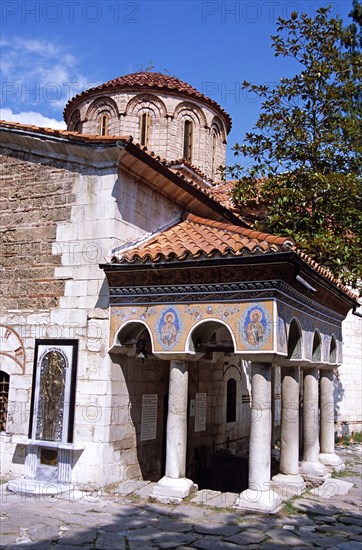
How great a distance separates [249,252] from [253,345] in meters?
1.10

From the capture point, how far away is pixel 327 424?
31.8ft

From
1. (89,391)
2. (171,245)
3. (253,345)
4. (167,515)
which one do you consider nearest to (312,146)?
(171,245)

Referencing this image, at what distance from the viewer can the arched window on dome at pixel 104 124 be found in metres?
14.7

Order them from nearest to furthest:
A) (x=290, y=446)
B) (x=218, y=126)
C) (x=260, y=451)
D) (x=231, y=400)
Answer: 1. (x=260, y=451)
2. (x=290, y=446)
3. (x=231, y=400)
4. (x=218, y=126)

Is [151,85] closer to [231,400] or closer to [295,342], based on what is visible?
[231,400]

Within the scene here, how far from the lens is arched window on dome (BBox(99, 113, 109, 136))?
14664mm

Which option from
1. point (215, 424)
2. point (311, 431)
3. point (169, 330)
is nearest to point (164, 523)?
point (169, 330)

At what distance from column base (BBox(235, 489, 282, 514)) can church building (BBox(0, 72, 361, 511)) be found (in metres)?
0.02

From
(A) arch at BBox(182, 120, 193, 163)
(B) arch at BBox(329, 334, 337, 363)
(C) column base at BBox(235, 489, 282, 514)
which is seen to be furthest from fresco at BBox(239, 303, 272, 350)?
(A) arch at BBox(182, 120, 193, 163)

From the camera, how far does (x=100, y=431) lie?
6.88 m

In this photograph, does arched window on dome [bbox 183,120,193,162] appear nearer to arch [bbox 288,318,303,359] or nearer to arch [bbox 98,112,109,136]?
arch [bbox 98,112,109,136]

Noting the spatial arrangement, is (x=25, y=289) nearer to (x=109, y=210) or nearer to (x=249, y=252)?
(x=109, y=210)

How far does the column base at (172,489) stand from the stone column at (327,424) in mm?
3726

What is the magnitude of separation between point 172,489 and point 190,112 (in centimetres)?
1098
